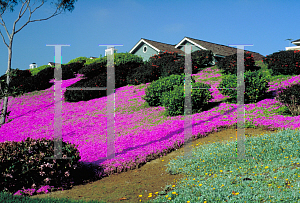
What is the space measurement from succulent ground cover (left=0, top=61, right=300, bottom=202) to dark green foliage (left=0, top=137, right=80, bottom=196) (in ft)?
3.84

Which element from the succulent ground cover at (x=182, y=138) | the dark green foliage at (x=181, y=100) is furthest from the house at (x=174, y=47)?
the dark green foliage at (x=181, y=100)

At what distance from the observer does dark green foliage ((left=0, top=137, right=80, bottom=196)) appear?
235 inches

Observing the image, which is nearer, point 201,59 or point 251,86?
point 251,86

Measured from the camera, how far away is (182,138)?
8.90 metres

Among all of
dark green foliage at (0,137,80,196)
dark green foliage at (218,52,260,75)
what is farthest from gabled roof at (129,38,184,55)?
dark green foliage at (0,137,80,196)

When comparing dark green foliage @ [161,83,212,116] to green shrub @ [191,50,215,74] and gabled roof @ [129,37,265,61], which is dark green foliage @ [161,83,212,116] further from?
gabled roof @ [129,37,265,61]

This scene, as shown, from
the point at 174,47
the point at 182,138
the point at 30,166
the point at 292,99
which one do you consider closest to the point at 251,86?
the point at 292,99

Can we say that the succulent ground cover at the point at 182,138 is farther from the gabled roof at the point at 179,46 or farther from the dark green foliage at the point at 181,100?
the gabled roof at the point at 179,46

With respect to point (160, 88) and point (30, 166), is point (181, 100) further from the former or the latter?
point (30, 166)

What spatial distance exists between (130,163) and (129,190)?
1.84 m

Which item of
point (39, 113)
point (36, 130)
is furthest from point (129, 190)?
point (39, 113)

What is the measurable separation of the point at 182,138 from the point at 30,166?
502 cm

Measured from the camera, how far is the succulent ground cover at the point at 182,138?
462 cm

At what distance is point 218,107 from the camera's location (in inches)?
511
